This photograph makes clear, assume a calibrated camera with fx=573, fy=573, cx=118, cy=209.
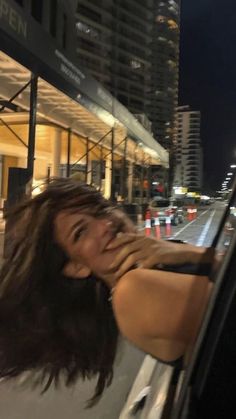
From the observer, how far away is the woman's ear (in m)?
1.80

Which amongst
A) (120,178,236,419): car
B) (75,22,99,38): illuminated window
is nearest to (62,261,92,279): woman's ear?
(120,178,236,419): car

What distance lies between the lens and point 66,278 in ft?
6.07

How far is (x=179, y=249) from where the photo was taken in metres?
1.72

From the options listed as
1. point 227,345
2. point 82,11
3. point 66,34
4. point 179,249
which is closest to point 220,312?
point 227,345

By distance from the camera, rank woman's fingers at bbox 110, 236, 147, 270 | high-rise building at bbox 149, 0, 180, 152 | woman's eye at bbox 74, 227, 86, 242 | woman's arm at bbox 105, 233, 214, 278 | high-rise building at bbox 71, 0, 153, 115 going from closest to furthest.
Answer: woman's arm at bbox 105, 233, 214, 278 < woman's fingers at bbox 110, 236, 147, 270 < woman's eye at bbox 74, 227, 86, 242 < high-rise building at bbox 71, 0, 153, 115 < high-rise building at bbox 149, 0, 180, 152

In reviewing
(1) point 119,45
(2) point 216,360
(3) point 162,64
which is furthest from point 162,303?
(3) point 162,64

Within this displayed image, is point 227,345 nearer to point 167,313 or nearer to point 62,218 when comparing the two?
point 167,313

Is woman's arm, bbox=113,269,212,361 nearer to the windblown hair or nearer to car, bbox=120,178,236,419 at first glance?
car, bbox=120,178,236,419

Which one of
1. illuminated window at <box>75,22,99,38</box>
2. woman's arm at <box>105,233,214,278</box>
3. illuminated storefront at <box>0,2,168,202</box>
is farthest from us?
illuminated window at <box>75,22,99,38</box>

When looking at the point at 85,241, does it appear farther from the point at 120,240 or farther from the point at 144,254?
the point at 144,254

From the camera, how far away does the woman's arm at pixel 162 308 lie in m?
1.30

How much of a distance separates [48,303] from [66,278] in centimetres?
10

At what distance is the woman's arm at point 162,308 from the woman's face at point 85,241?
11.8 inches

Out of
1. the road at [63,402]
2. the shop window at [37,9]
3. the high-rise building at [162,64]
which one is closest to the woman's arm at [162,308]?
the road at [63,402]
